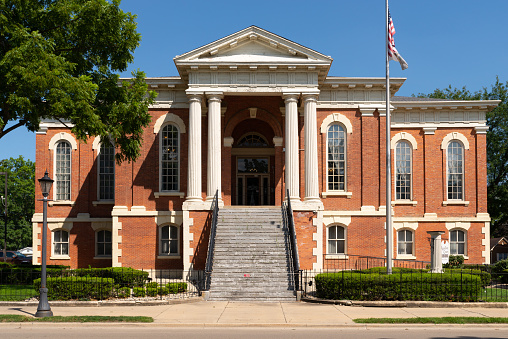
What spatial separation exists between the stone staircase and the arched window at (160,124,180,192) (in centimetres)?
475

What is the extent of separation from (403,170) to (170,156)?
45.8 ft

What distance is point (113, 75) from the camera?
86.4ft

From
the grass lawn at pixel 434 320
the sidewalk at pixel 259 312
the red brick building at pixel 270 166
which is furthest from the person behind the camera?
the red brick building at pixel 270 166

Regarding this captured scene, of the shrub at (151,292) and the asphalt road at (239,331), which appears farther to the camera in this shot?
the shrub at (151,292)

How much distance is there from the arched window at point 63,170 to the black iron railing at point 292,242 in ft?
43.7

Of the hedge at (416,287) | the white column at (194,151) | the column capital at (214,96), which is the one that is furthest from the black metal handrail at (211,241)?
the hedge at (416,287)

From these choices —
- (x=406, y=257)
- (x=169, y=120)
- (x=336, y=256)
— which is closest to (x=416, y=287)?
(x=336, y=256)

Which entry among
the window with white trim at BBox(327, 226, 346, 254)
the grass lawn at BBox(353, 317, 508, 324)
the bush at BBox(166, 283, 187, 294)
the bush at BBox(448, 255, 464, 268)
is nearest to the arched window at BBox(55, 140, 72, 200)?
the bush at BBox(166, 283, 187, 294)

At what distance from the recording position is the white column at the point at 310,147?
28906mm

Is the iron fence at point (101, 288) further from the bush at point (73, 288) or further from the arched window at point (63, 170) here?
the arched window at point (63, 170)

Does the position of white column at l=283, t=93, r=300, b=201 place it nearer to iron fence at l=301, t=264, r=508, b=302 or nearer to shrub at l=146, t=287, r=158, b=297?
iron fence at l=301, t=264, r=508, b=302

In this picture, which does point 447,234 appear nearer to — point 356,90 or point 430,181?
point 430,181

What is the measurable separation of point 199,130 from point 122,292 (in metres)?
10.8

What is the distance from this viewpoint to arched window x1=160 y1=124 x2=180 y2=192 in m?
31.7
